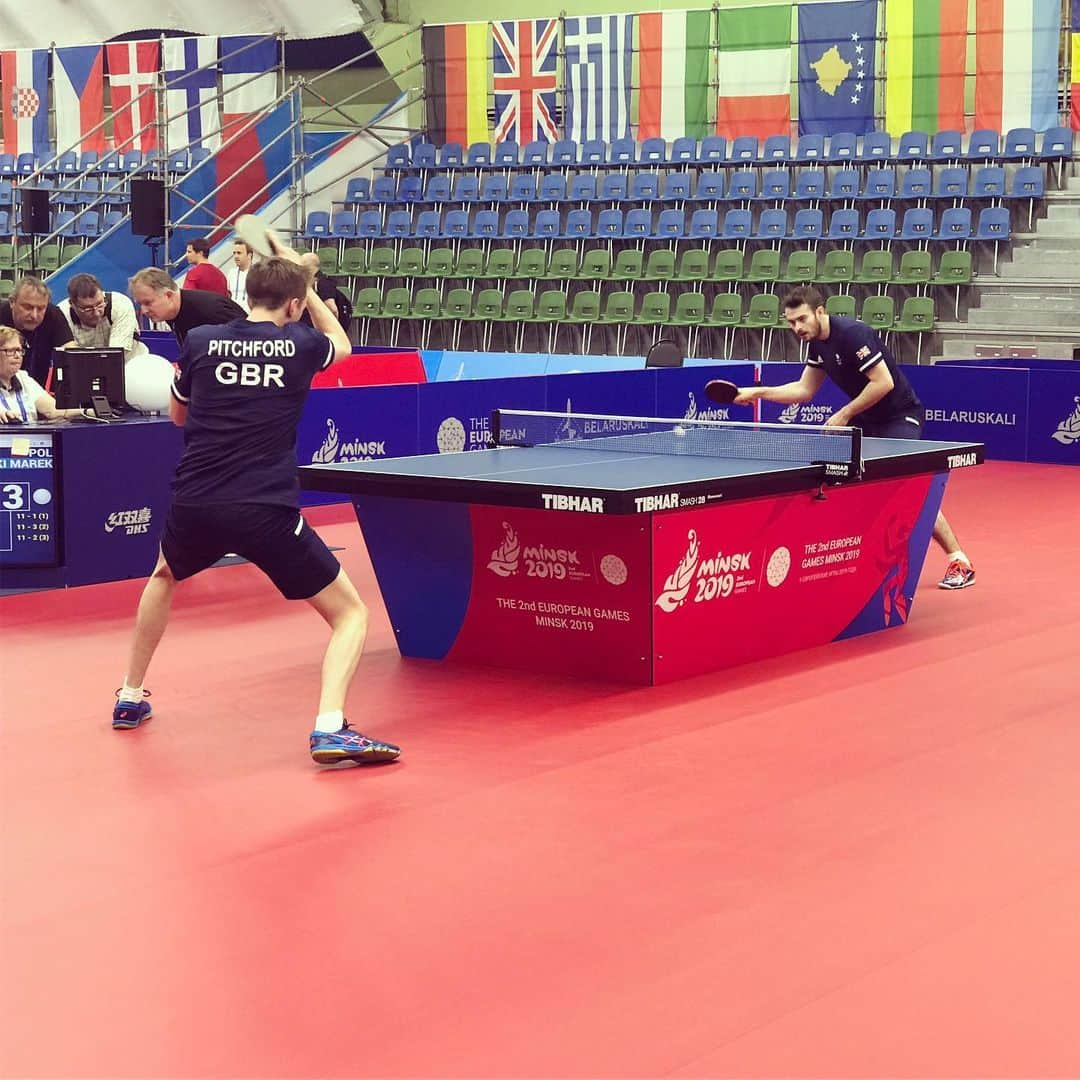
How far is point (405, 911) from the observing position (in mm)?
4258

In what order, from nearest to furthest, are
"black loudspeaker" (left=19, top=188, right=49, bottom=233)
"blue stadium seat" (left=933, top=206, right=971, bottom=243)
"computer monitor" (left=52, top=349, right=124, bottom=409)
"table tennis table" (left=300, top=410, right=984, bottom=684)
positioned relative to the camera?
"table tennis table" (left=300, top=410, right=984, bottom=684) → "computer monitor" (left=52, top=349, right=124, bottom=409) → "blue stadium seat" (left=933, top=206, right=971, bottom=243) → "black loudspeaker" (left=19, top=188, right=49, bottom=233)

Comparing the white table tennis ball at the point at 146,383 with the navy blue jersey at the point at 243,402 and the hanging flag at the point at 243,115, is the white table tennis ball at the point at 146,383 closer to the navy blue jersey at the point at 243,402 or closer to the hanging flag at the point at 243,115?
the navy blue jersey at the point at 243,402

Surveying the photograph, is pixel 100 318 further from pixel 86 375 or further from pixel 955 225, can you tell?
pixel 955 225

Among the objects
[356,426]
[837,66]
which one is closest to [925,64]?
A: [837,66]

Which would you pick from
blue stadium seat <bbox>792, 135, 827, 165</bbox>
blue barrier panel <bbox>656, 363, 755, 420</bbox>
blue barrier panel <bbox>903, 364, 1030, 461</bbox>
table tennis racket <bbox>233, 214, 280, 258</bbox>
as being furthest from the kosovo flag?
table tennis racket <bbox>233, 214, 280, 258</bbox>

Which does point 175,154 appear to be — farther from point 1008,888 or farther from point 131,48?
point 1008,888

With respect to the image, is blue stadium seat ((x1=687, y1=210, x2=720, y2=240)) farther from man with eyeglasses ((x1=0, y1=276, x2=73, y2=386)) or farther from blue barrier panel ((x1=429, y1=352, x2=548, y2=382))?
man with eyeglasses ((x1=0, y1=276, x2=73, y2=386))

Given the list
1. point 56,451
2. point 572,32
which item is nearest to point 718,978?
point 56,451

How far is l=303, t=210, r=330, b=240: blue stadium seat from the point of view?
22.1m

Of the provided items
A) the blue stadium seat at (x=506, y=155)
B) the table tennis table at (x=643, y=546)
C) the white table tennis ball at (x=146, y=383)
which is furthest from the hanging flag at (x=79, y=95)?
the table tennis table at (x=643, y=546)

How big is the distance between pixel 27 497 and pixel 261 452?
382cm

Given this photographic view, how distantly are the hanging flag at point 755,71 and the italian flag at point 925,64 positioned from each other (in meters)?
1.25

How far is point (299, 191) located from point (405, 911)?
19.7 m

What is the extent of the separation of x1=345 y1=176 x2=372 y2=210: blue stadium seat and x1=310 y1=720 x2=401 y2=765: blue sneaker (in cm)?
1789
